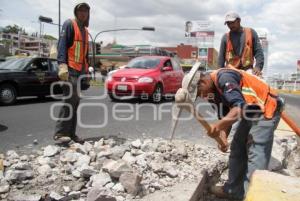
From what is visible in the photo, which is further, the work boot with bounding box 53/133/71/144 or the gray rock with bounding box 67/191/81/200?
the work boot with bounding box 53/133/71/144

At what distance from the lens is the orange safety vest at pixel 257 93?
12.0ft

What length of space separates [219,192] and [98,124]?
4.02 metres

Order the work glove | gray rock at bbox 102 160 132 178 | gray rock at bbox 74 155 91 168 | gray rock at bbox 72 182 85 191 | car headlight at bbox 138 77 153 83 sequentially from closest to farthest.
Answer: gray rock at bbox 72 182 85 191, gray rock at bbox 102 160 132 178, gray rock at bbox 74 155 91 168, the work glove, car headlight at bbox 138 77 153 83

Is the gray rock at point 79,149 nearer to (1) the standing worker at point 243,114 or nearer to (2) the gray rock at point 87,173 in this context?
(2) the gray rock at point 87,173

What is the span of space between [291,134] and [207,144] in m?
1.81

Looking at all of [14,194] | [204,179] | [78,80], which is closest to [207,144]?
[204,179]

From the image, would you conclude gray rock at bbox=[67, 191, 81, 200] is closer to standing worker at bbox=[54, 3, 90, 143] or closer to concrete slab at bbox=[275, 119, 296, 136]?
standing worker at bbox=[54, 3, 90, 143]

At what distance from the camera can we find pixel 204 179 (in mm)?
4891

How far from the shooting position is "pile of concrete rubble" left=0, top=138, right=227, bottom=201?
13.1 ft

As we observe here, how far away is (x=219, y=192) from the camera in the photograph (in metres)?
4.82

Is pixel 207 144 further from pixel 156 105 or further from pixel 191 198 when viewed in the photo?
pixel 156 105

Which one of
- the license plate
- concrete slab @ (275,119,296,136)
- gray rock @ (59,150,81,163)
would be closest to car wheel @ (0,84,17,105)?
the license plate

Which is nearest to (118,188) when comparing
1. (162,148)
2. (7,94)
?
(162,148)

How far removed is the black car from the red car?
188 centimetres
